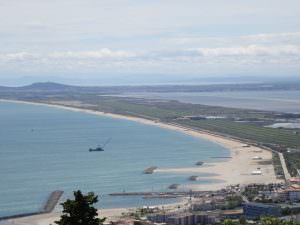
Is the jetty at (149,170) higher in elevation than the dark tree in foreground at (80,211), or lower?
higher

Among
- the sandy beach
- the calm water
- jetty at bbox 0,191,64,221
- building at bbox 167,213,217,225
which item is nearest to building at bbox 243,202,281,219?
building at bbox 167,213,217,225

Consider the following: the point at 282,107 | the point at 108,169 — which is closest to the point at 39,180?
the point at 108,169

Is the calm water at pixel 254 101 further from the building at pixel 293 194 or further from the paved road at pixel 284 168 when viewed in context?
the building at pixel 293 194

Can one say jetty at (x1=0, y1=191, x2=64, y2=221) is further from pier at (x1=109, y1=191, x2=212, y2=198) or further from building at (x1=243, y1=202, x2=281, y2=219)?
building at (x1=243, y1=202, x2=281, y2=219)

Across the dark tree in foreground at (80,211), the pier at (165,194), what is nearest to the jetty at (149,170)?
the pier at (165,194)

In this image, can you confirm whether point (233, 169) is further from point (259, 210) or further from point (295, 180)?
point (259, 210)

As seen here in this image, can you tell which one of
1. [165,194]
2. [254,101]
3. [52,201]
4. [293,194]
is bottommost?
[293,194]

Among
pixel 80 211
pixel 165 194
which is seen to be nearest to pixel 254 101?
pixel 165 194
